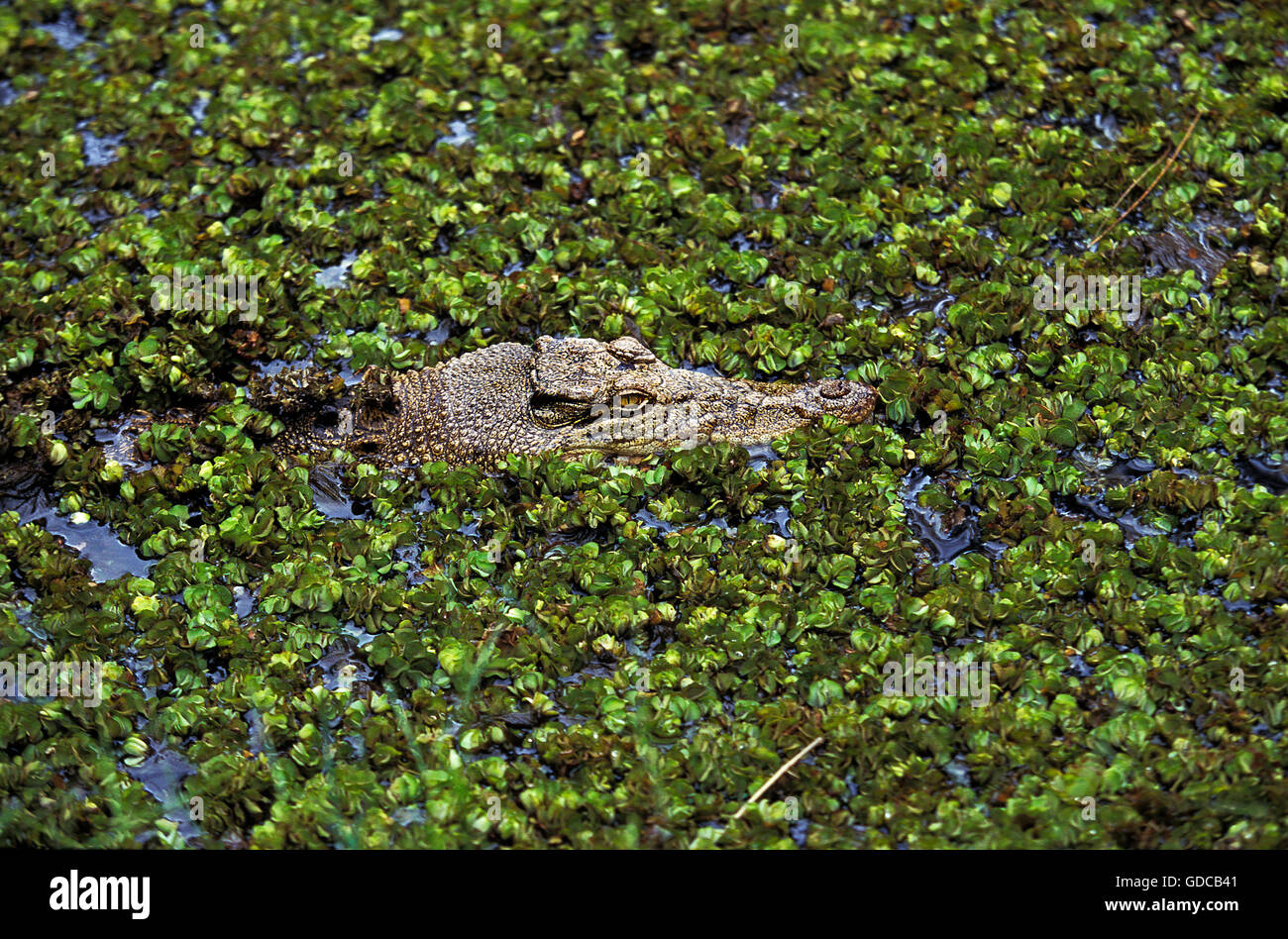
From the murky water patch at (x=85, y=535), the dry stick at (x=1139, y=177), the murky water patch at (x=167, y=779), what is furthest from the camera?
the dry stick at (x=1139, y=177)

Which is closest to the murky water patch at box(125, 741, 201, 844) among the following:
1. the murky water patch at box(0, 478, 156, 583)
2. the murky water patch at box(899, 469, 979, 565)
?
the murky water patch at box(0, 478, 156, 583)

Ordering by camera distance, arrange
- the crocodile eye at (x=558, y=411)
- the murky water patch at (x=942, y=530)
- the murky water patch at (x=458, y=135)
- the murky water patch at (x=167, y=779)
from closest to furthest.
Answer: the murky water patch at (x=167, y=779), the murky water patch at (x=942, y=530), the crocodile eye at (x=558, y=411), the murky water patch at (x=458, y=135)

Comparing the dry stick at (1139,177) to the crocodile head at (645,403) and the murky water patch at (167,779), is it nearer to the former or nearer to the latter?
the crocodile head at (645,403)

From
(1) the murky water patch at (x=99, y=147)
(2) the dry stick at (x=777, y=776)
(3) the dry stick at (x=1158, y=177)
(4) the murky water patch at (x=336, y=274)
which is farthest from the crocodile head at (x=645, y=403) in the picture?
(1) the murky water patch at (x=99, y=147)

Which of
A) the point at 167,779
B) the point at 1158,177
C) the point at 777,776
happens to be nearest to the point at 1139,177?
the point at 1158,177

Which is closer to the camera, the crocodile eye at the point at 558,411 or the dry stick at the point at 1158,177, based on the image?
the crocodile eye at the point at 558,411

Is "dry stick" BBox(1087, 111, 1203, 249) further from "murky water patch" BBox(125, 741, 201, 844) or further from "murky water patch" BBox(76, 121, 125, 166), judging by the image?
"murky water patch" BBox(76, 121, 125, 166)

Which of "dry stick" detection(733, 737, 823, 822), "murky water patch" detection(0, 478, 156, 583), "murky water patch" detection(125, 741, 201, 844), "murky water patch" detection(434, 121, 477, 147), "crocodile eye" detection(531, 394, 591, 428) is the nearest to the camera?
"dry stick" detection(733, 737, 823, 822)

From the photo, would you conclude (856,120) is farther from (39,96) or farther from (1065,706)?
(39,96)
